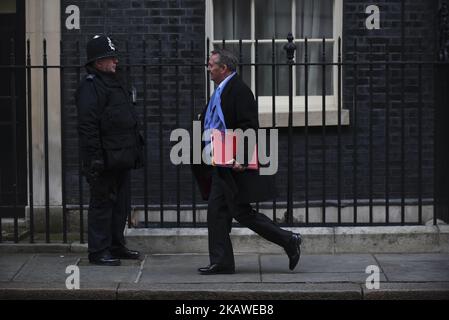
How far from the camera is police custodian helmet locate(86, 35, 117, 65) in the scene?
7.55 m

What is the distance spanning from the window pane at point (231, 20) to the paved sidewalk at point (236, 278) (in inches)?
98.8

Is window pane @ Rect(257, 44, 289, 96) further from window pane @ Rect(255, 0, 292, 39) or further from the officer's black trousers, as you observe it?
the officer's black trousers

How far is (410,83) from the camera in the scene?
9.32 m

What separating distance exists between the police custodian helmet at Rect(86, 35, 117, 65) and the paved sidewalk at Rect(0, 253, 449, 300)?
5.73ft

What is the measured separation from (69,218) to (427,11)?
413 cm

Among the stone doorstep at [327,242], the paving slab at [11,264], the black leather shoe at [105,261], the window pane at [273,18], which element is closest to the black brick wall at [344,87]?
the window pane at [273,18]

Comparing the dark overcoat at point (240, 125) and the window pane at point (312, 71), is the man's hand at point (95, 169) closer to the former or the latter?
the dark overcoat at point (240, 125)

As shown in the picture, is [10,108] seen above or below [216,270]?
above

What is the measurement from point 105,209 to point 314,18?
3.27m

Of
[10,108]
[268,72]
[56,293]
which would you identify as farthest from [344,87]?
[56,293]

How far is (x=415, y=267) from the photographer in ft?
25.3

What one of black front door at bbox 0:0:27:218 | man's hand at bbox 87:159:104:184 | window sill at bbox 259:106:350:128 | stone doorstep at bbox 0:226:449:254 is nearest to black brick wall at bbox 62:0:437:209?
window sill at bbox 259:106:350:128

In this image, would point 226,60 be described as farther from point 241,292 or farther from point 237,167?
point 241,292
